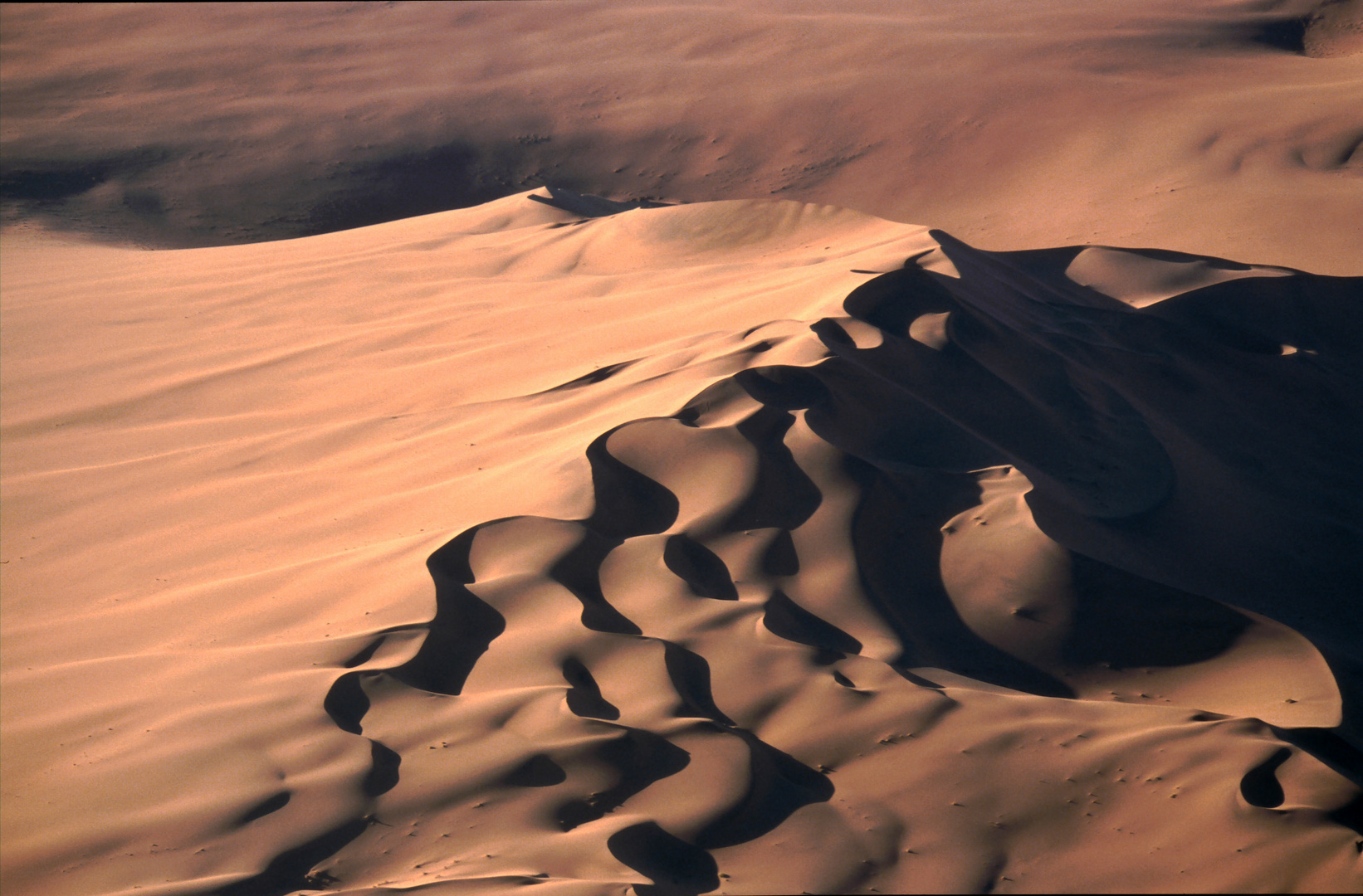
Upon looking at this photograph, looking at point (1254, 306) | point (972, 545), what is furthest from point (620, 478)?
point (1254, 306)

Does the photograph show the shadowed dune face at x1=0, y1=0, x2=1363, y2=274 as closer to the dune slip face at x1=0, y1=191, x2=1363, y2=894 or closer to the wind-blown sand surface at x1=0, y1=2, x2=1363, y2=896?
the wind-blown sand surface at x1=0, y1=2, x2=1363, y2=896

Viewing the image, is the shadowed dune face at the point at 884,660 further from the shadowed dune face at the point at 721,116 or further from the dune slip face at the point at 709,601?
the shadowed dune face at the point at 721,116

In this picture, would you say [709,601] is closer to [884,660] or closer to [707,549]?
[707,549]

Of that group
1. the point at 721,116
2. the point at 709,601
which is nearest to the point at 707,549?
the point at 709,601

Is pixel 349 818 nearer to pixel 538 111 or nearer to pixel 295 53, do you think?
pixel 538 111

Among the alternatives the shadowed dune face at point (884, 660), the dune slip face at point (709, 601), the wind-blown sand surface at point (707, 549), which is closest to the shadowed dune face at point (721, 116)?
the wind-blown sand surface at point (707, 549)

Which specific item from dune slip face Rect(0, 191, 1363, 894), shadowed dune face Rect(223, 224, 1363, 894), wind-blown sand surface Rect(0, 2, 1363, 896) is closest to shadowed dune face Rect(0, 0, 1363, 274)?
wind-blown sand surface Rect(0, 2, 1363, 896)
